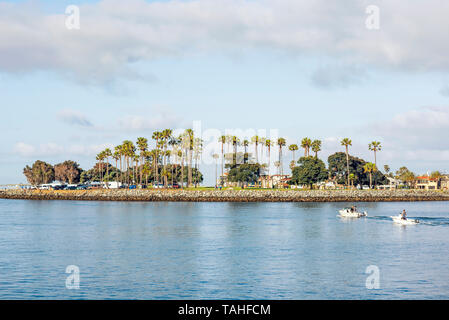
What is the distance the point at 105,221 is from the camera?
9519 cm

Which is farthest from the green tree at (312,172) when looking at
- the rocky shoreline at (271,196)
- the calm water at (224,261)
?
the calm water at (224,261)

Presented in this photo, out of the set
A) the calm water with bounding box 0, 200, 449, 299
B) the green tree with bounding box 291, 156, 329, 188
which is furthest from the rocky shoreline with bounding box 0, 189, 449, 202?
the calm water with bounding box 0, 200, 449, 299

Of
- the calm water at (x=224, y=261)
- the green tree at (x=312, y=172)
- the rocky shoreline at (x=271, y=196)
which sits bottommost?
the calm water at (x=224, y=261)

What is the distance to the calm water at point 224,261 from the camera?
121 ft

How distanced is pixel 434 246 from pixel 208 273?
30538 mm

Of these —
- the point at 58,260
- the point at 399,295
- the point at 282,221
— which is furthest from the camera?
the point at 282,221

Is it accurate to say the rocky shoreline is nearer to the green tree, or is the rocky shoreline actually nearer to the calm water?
the green tree

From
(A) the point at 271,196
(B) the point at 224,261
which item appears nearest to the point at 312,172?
(A) the point at 271,196

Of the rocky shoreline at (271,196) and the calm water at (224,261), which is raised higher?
the rocky shoreline at (271,196)

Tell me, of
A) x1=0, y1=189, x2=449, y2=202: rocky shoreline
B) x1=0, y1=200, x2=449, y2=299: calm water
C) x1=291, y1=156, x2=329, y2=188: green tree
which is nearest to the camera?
x1=0, y1=200, x2=449, y2=299: calm water

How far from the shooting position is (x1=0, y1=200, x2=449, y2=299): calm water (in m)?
36.9

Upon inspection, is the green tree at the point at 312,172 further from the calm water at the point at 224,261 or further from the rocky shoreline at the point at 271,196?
the calm water at the point at 224,261
